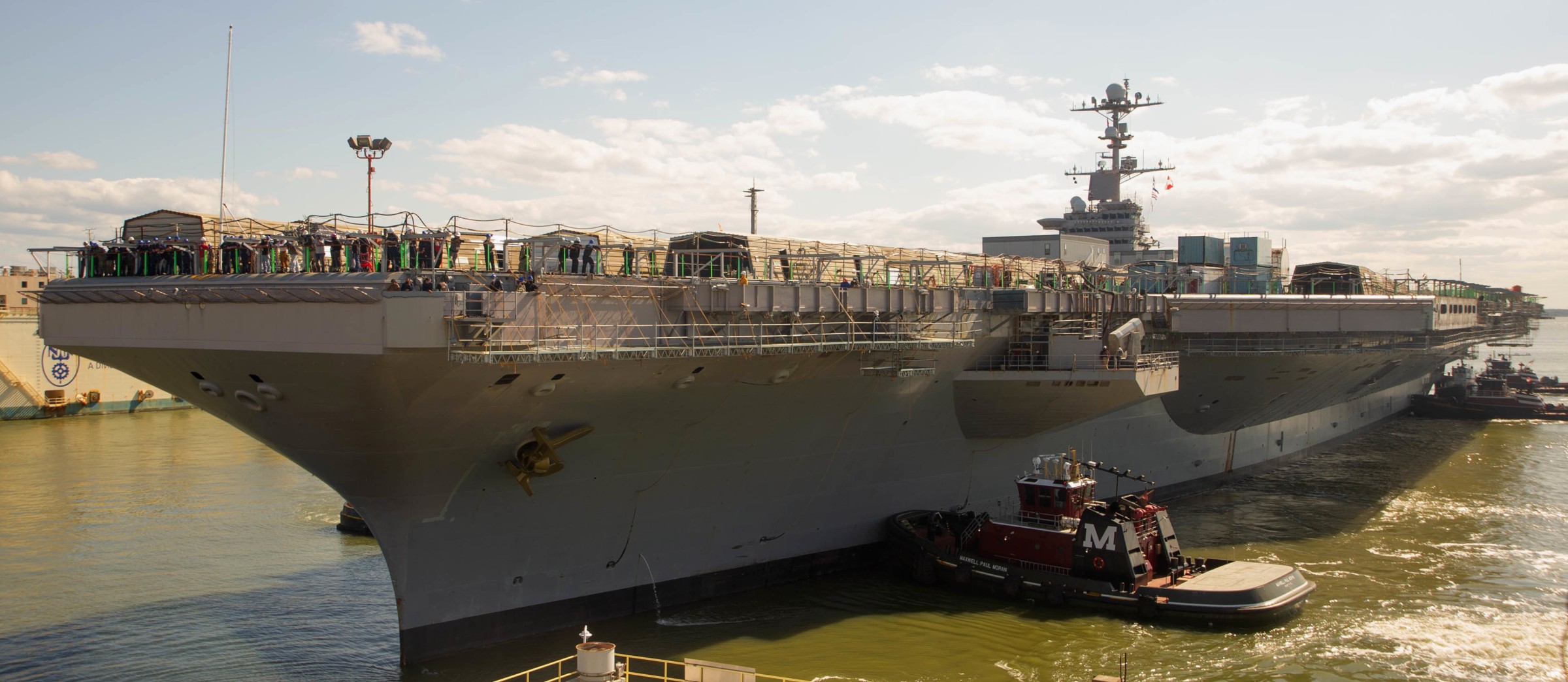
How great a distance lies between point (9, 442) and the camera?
117 ft

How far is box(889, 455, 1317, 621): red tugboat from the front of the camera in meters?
16.8

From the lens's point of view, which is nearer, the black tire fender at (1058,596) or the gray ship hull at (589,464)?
the gray ship hull at (589,464)

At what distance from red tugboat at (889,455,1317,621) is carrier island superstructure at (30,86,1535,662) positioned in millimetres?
1657

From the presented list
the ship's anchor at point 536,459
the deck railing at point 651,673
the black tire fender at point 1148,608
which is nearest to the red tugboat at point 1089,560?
the black tire fender at point 1148,608

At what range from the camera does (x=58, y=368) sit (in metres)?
43.6

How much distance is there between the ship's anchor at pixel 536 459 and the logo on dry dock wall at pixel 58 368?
3767cm

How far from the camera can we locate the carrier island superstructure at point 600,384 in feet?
42.2

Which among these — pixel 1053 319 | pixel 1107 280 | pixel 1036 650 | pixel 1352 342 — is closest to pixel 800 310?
pixel 1036 650

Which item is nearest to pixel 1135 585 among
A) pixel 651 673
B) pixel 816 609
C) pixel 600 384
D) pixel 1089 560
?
pixel 1089 560

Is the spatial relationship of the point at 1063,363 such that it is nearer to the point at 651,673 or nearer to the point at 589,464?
the point at 589,464

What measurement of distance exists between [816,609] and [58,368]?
3945cm

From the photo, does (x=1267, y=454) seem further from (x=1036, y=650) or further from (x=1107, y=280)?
(x=1036, y=650)

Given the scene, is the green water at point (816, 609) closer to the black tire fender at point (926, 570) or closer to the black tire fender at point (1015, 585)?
the black tire fender at point (926, 570)

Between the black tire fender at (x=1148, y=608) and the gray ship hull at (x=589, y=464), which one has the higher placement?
the gray ship hull at (x=589, y=464)
